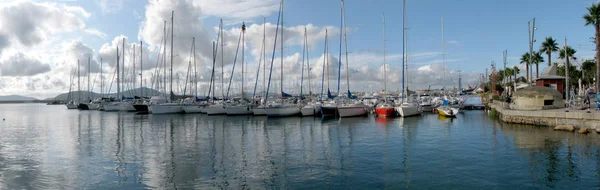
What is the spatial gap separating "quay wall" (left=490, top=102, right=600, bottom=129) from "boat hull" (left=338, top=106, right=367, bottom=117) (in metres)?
18.8

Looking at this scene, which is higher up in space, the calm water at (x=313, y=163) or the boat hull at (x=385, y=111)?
the boat hull at (x=385, y=111)

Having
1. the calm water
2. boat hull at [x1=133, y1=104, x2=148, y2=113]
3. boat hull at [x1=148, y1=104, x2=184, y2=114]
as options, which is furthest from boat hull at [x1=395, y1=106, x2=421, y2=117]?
boat hull at [x1=133, y1=104, x2=148, y2=113]

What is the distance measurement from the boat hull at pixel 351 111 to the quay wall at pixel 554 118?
1881cm

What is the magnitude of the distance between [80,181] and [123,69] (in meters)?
78.3

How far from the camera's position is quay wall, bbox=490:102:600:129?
2584 centimetres

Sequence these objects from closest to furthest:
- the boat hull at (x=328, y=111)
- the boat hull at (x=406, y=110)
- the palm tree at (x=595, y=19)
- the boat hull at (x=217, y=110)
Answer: the palm tree at (x=595, y=19), the boat hull at (x=406, y=110), the boat hull at (x=328, y=111), the boat hull at (x=217, y=110)

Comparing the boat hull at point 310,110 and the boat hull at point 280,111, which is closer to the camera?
the boat hull at point 280,111

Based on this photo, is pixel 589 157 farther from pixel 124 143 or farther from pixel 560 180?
pixel 124 143

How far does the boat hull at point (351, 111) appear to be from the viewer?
49312 mm

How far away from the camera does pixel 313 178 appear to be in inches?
568

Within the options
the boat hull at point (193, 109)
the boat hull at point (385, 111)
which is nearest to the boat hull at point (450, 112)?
the boat hull at point (385, 111)

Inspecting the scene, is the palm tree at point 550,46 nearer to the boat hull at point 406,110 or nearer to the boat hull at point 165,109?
the boat hull at point 406,110

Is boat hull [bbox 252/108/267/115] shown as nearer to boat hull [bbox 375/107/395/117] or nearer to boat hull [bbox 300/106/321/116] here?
boat hull [bbox 300/106/321/116]

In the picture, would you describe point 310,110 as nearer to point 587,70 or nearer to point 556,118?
point 556,118
